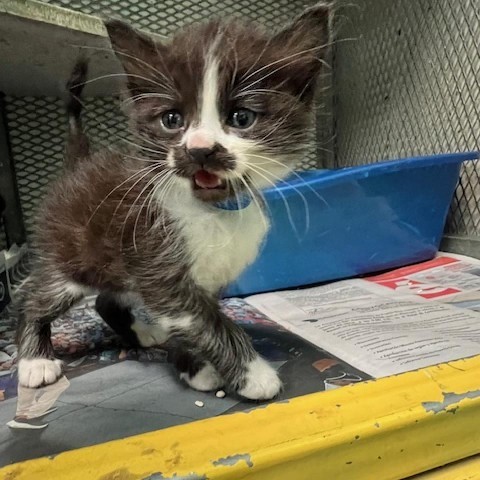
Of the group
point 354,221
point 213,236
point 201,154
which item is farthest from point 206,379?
point 354,221

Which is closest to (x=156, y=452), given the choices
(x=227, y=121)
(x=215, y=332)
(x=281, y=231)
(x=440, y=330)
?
(x=215, y=332)

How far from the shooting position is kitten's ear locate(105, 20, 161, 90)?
2.33 ft

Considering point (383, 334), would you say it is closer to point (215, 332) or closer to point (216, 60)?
point (215, 332)

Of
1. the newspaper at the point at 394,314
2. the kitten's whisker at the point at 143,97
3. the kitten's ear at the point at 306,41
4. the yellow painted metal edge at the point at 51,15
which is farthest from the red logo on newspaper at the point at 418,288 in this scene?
the yellow painted metal edge at the point at 51,15

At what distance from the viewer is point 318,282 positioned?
4.06ft

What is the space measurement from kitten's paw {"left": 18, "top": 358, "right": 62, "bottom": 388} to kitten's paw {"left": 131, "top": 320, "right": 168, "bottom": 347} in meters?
0.14

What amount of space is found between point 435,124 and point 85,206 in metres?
0.93

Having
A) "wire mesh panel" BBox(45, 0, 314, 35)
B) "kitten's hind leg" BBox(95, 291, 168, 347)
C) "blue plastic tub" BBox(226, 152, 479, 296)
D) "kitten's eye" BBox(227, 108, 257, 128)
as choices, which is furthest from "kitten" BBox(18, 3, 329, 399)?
"wire mesh panel" BBox(45, 0, 314, 35)

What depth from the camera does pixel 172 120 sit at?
681 millimetres

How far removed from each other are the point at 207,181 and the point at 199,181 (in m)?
0.01

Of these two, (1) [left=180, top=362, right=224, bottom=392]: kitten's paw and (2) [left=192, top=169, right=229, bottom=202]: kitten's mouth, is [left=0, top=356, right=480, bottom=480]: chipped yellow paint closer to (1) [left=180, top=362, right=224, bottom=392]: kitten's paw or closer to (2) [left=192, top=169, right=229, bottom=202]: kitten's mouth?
(1) [left=180, top=362, right=224, bottom=392]: kitten's paw

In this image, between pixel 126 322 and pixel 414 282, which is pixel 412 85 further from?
pixel 126 322

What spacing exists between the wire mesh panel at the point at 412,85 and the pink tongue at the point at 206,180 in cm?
68

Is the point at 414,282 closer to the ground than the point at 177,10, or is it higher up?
closer to the ground
